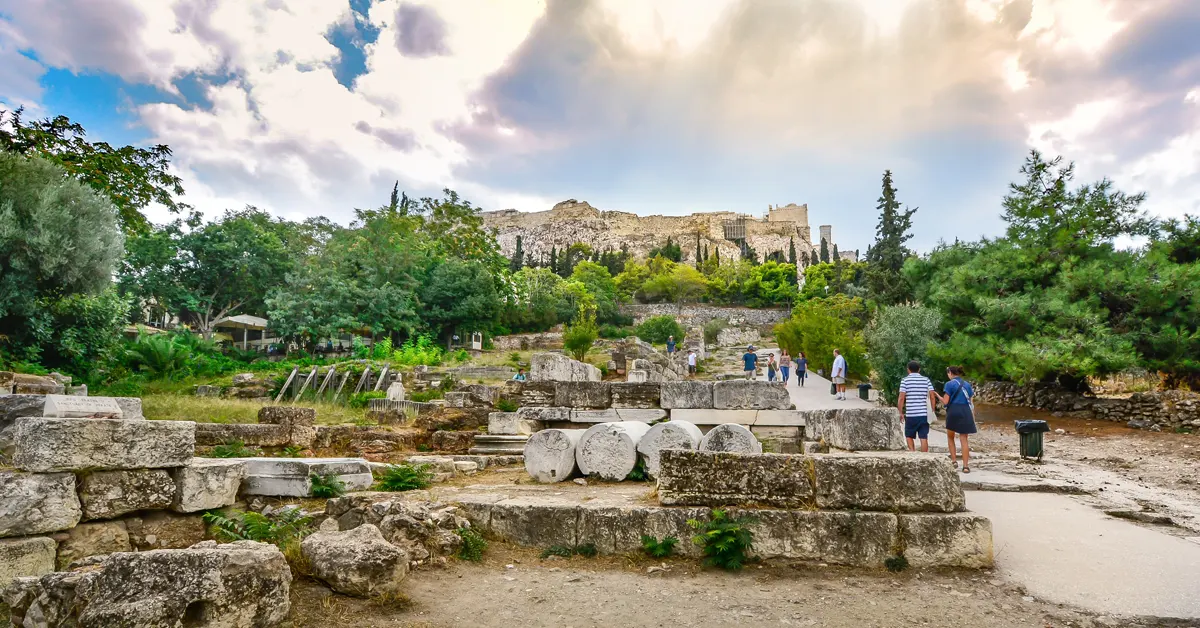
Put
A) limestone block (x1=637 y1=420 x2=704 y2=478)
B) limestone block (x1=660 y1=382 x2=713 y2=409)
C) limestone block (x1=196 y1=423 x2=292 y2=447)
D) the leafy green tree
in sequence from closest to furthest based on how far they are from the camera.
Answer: limestone block (x1=637 y1=420 x2=704 y2=478) < limestone block (x1=196 y1=423 x2=292 y2=447) < limestone block (x1=660 y1=382 x2=713 y2=409) < the leafy green tree

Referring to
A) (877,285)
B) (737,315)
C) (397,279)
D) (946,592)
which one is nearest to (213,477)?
(946,592)

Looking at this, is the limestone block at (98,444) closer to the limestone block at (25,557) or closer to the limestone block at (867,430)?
the limestone block at (25,557)

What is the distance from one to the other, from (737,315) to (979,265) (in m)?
42.4

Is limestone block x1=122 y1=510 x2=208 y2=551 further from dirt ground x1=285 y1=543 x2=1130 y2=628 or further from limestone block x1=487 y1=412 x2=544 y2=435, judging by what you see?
limestone block x1=487 y1=412 x2=544 y2=435

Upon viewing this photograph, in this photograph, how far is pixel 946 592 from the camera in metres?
3.84

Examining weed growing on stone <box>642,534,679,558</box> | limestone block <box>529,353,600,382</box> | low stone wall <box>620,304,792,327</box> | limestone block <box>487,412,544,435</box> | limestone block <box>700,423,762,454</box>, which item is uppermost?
low stone wall <box>620,304,792,327</box>

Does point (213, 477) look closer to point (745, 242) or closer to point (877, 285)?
point (877, 285)

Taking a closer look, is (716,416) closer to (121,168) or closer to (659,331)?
(121,168)

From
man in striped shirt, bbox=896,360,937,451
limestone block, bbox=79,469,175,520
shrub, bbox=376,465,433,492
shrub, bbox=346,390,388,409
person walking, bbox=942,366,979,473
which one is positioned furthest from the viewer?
shrub, bbox=346,390,388,409

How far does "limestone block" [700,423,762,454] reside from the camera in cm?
618

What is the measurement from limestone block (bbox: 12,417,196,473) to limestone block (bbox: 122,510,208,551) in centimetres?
47

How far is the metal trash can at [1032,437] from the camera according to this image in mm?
10133

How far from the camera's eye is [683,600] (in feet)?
12.3

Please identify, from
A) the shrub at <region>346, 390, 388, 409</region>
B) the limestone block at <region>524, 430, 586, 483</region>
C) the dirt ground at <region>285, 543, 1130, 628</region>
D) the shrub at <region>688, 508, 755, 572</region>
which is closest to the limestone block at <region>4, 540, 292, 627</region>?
the dirt ground at <region>285, 543, 1130, 628</region>
